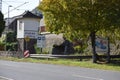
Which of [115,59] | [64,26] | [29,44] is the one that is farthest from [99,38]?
[29,44]

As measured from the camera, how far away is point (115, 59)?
129 feet

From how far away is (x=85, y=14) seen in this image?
34.2 meters

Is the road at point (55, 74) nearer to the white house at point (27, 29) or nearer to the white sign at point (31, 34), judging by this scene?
the white sign at point (31, 34)

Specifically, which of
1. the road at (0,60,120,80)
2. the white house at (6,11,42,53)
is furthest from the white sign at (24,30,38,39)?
the road at (0,60,120,80)

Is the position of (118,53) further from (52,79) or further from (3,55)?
(52,79)

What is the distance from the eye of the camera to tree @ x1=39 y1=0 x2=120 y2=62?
33562mm

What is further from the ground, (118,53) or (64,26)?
(64,26)

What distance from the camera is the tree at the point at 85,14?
33.6 meters

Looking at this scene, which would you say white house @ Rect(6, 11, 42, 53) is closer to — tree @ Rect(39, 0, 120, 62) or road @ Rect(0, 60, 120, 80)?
tree @ Rect(39, 0, 120, 62)

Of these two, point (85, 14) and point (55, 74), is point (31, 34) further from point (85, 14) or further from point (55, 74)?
point (55, 74)

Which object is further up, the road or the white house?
the white house

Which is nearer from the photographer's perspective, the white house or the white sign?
the white sign

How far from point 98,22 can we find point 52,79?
54.0 ft

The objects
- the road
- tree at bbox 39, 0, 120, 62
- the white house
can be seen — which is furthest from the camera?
the white house
